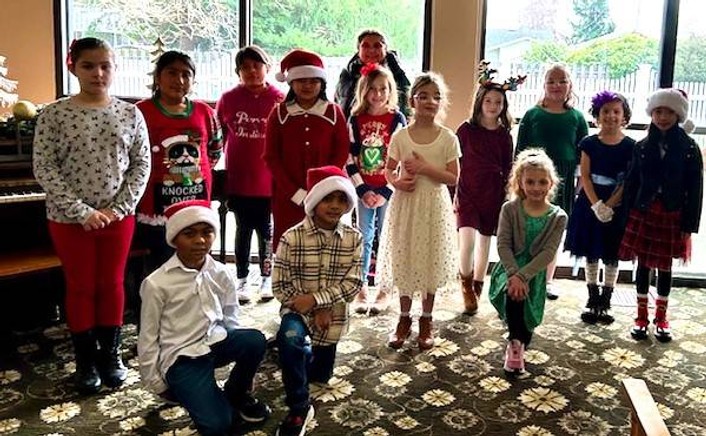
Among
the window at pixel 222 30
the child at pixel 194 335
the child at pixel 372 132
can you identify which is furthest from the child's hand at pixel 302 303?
the window at pixel 222 30

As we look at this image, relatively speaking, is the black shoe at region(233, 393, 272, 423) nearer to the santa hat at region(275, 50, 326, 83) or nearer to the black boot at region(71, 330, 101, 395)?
the black boot at region(71, 330, 101, 395)

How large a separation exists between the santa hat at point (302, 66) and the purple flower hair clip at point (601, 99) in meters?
1.38

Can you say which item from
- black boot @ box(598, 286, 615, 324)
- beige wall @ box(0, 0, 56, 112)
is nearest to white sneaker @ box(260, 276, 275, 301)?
black boot @ box(598, 286, 615, 324)

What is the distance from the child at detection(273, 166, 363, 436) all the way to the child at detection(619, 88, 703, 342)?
145 centimetres

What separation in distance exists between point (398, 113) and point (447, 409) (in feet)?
4.97

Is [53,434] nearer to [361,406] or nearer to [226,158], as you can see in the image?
[361,406]

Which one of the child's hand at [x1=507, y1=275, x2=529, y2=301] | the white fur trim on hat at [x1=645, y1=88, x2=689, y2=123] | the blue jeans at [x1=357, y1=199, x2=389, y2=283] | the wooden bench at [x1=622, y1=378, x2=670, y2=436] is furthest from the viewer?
the blue jeans at [x1=357, y1=199, x2=389, y2=283]

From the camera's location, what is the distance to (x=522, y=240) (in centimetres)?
294

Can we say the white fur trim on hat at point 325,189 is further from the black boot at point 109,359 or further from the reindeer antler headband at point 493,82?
the reindeer antler headband at point 493,82

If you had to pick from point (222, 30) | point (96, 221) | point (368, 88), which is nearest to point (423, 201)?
point (368, 88)

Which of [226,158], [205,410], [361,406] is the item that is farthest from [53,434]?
[226,158]

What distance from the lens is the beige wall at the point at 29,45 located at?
459cm

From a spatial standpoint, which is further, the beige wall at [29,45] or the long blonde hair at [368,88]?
the beige wall at [29,45]

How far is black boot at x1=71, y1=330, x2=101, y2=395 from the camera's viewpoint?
8.79 ft
